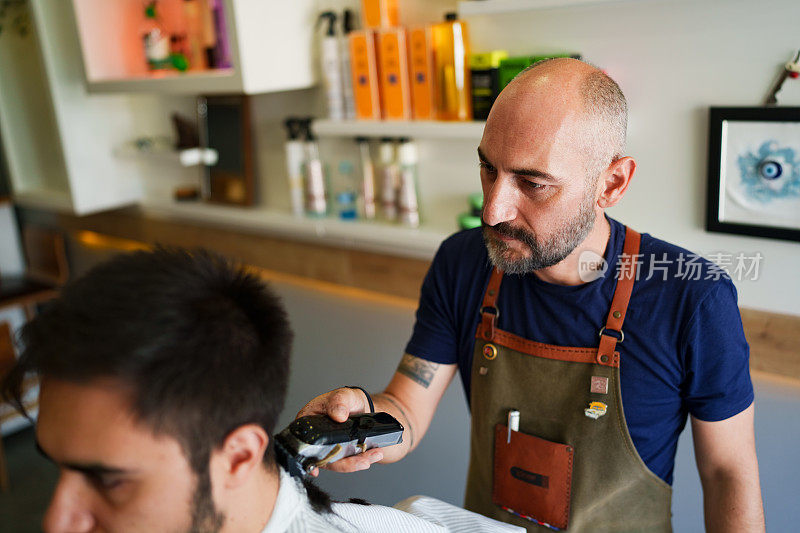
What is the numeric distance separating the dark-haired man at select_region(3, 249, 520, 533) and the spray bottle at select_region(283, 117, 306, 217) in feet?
5.15

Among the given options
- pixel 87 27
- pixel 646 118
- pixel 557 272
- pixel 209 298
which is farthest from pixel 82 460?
pixel 87 27

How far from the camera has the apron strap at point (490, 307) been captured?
1402 millimetres

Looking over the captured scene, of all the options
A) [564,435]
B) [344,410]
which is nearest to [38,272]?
[344,410]

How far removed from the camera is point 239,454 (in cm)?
86

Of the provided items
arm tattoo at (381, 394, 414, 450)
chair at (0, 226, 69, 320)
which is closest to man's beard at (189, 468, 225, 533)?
arm tattoo at (381, 394, 414, 450)

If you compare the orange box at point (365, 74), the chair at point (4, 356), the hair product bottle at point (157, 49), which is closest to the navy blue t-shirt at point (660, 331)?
the orange box at point (365, 74)

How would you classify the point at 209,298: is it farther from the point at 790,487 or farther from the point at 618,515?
the point at 790,487

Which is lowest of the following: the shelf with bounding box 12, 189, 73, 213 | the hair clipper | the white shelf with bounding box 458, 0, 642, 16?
the hair clipper

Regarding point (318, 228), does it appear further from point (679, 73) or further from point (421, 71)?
point (679, 73)

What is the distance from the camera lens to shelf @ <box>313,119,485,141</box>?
72.4 inches

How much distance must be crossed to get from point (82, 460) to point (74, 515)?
78mm

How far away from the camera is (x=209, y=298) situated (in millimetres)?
803

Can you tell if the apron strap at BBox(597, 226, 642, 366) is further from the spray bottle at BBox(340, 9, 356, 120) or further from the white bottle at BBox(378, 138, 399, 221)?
the spray bottle at BBox(340, 9, 356, 120)

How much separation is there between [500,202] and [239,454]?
0.64 m
